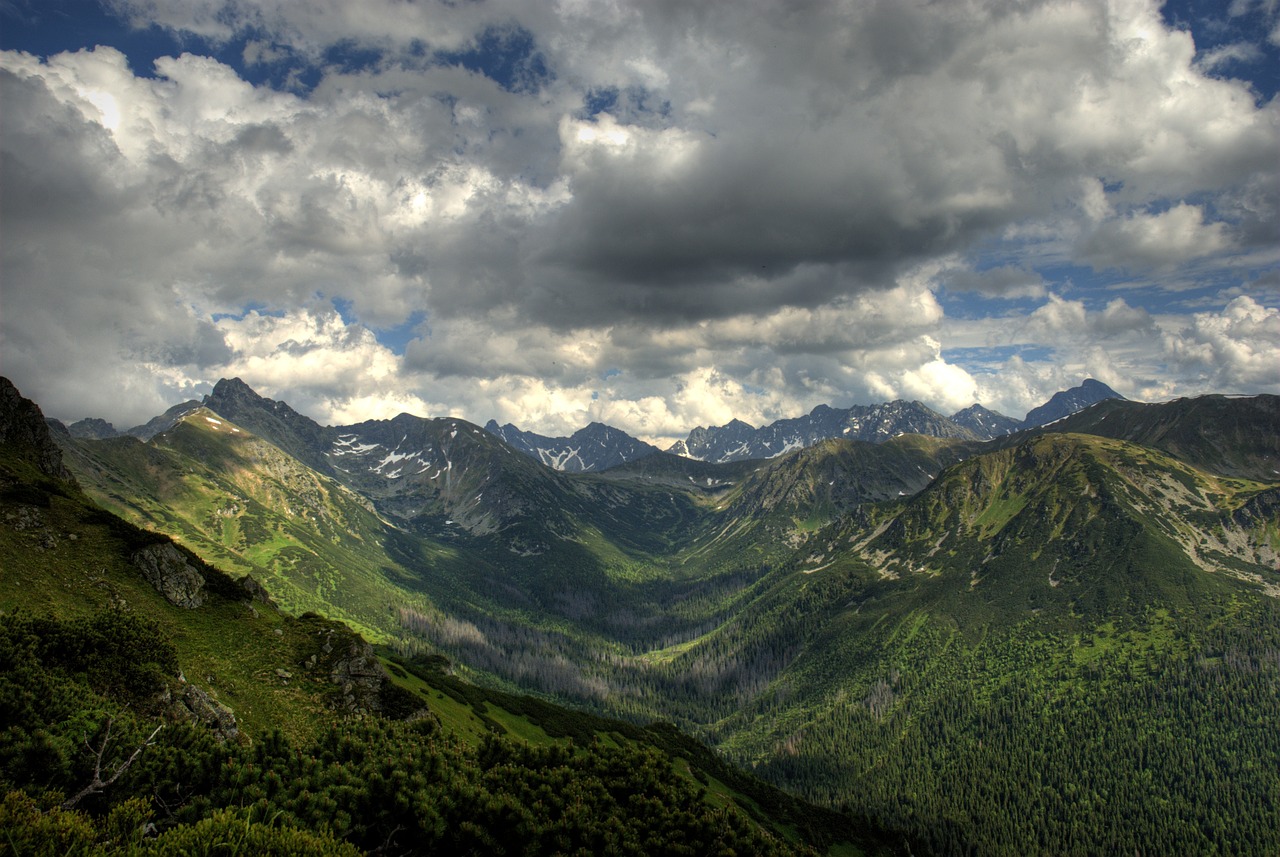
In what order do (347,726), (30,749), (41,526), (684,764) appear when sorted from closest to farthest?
(30,749)
(347,726)
(41,526)
(684,764)

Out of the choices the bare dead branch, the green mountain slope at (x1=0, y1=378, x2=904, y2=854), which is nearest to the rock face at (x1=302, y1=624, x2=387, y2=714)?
the green mountain slope at (x1=0, y1=378, x2=904, y2=854)

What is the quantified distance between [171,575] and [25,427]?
6627 cm

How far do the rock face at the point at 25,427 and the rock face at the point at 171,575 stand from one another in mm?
50580

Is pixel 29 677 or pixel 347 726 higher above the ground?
pixel 29 677

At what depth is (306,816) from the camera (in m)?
30.4

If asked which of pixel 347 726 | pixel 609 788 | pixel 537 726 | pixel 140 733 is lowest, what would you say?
pixel 537 726

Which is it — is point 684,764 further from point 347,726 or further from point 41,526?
point 41,526

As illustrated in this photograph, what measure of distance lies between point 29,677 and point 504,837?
29315 millimetres

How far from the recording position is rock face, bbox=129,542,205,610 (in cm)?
7050

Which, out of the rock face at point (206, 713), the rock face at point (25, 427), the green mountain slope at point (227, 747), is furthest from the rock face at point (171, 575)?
the rock face at point (25, 427)

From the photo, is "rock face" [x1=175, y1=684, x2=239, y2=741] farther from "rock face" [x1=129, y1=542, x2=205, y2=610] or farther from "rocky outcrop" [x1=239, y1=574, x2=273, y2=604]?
"rocky outcrop" [x1=239, y1=574, x2=273, y2=604]

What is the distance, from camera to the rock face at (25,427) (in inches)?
4018

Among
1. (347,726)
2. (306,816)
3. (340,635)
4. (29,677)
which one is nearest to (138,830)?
(306,816)

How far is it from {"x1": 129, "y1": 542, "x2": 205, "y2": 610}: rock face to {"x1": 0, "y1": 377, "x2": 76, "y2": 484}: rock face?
166 ft
